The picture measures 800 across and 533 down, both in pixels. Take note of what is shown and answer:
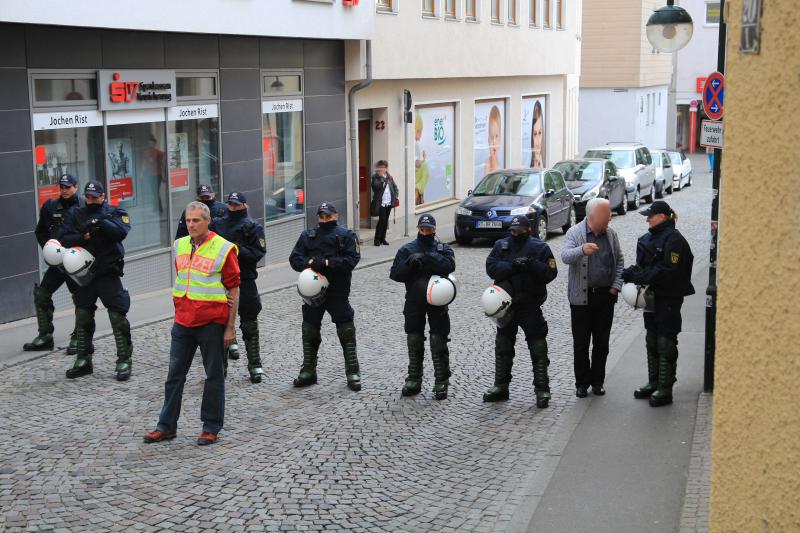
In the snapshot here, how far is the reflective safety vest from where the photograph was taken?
26.7ft

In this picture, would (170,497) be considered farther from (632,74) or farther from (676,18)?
(632,74)

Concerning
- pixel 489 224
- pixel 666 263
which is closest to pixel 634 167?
pixel 489 224

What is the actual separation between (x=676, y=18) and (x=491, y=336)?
13.5ft

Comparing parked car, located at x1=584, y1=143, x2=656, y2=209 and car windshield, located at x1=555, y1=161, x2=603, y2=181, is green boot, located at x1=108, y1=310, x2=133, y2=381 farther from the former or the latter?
parked car, located at x1=584, y1=143, x2=656, y2=209

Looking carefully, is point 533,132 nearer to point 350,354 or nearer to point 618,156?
point 618,156

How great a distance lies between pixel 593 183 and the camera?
94.9 feet

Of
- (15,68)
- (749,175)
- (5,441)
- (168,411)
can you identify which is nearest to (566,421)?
(168,411)

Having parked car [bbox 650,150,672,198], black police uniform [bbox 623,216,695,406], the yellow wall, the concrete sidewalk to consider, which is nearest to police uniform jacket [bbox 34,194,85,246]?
the concrete sidewalk

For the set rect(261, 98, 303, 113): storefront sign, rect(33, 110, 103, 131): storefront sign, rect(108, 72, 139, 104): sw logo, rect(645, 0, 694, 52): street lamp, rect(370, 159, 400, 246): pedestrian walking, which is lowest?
rect(370, 159, 400, 246): pedestrian walking

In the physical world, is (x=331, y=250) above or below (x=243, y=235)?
below

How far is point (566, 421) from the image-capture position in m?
9.13

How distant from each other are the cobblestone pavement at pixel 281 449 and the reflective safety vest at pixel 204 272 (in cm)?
115

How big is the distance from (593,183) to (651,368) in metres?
19.8

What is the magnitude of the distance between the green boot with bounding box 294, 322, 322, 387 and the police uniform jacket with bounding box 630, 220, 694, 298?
116 inches
